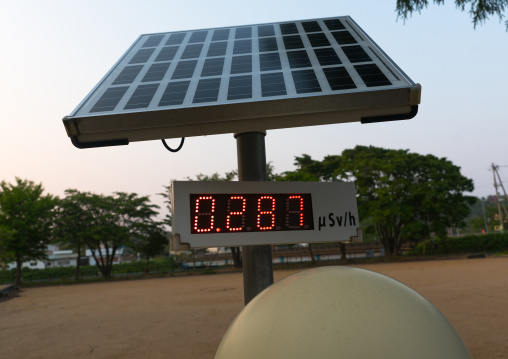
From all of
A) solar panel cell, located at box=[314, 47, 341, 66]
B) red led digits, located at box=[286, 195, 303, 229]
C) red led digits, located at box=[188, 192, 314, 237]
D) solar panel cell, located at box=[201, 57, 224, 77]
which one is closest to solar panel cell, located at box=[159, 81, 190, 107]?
solar panel cell, located at box=[201, 57, 224, 77]

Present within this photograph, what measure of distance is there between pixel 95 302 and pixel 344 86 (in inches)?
725

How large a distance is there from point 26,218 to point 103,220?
632cm

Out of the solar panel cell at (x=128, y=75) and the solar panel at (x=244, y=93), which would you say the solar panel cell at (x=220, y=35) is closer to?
the solar panel at (x=244, y=93)

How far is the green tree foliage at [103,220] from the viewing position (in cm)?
3731

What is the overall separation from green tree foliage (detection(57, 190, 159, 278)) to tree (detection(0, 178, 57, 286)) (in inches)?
52.1

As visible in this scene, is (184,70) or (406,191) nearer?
(184,70)

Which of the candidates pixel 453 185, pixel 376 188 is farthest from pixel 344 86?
pixel 453 185

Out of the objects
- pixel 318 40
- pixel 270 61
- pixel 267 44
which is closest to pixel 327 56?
pixel 270 61

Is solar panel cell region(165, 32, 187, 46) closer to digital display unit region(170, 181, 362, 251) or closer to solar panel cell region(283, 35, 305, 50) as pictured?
solar panel cell region(283, 35, 305, 50)

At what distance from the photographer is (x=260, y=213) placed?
15.6 ft

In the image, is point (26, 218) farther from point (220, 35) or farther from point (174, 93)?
point (174, 93)

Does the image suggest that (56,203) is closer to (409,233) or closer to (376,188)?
(376,188)

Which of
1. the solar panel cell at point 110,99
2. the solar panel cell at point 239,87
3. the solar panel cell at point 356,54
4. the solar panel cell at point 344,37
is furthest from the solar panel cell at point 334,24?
the solar panel cell at point 110,99

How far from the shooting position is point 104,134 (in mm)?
4652
